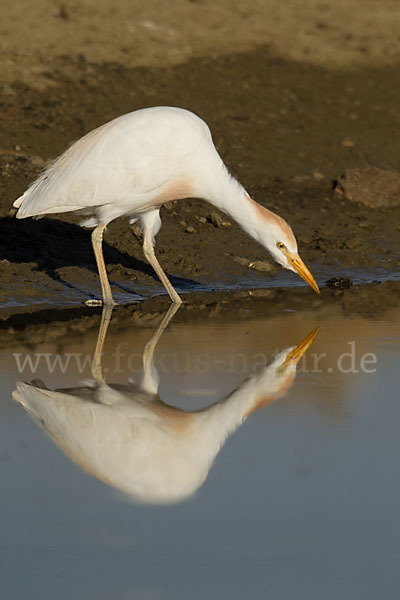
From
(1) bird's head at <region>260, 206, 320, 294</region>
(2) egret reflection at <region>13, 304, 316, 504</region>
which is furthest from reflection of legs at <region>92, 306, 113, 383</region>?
(1) bird's head at <region>260, 206, 320, 294</region>

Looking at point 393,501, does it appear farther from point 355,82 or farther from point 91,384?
point 355,82

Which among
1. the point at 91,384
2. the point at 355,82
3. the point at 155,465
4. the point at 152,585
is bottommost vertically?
the point at 355,82

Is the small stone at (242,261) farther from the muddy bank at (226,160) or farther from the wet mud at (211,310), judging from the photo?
the wet mud at (211,310)

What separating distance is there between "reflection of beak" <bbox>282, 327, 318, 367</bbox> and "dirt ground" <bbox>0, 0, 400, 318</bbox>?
2.09m

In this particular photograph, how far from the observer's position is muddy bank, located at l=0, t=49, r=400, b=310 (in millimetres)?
9766

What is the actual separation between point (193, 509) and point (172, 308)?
441cm

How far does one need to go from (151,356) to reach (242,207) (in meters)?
1.79

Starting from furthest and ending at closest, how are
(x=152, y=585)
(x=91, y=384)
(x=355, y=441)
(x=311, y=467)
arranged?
(x=91, y=384), (x=355, y=441), (x=311, y=467), (x=152, y=585)

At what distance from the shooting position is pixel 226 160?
42.1 feet

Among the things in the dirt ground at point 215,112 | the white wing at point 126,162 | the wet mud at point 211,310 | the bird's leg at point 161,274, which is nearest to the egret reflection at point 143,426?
the wet mud at point 211,310

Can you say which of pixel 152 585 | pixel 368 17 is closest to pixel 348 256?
pixel 152 585

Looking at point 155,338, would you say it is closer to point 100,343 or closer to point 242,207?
point 100,343

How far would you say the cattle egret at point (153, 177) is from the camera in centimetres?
802

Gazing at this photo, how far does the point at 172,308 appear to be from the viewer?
861cm
